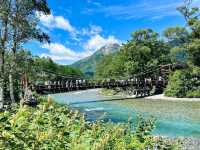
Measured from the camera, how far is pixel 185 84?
7394 cm

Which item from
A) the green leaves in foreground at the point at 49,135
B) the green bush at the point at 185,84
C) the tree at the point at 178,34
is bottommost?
the green leaves in foreground at the point at 49,135

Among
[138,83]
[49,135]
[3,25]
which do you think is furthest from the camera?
[138,83]

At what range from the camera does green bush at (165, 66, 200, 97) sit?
72438 millimetres

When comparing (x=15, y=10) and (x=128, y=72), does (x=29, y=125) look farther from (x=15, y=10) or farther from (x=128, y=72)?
(x=128, y=72)

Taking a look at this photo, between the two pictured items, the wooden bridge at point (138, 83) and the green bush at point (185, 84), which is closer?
the wooden bridge at point (138, 83)

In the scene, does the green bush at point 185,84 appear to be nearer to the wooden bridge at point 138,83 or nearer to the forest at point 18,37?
the wooden bridge at point 138,83

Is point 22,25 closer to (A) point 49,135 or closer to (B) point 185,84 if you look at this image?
(A) point 49,135

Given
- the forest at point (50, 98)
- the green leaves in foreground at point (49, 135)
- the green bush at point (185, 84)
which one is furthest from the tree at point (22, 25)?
the green bush at point (185, 84)

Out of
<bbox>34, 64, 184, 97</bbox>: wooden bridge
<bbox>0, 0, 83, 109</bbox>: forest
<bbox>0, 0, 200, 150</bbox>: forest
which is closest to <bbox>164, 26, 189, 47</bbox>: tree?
<bbox>0, 0, 200, 150</bbox>: forest

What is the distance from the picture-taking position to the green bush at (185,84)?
72.4 meters

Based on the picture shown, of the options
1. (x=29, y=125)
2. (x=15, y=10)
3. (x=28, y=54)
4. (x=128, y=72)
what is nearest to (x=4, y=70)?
(x=28, y=54)

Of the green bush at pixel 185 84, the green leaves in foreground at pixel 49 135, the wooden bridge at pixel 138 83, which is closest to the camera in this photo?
the green leaves in foreground at pixel 49 135

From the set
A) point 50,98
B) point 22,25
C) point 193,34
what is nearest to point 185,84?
point 193,34

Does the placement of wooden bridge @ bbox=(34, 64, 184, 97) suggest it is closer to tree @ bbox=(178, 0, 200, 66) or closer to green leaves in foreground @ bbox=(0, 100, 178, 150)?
tree @ bbox=(178, 0, 200, 66)
